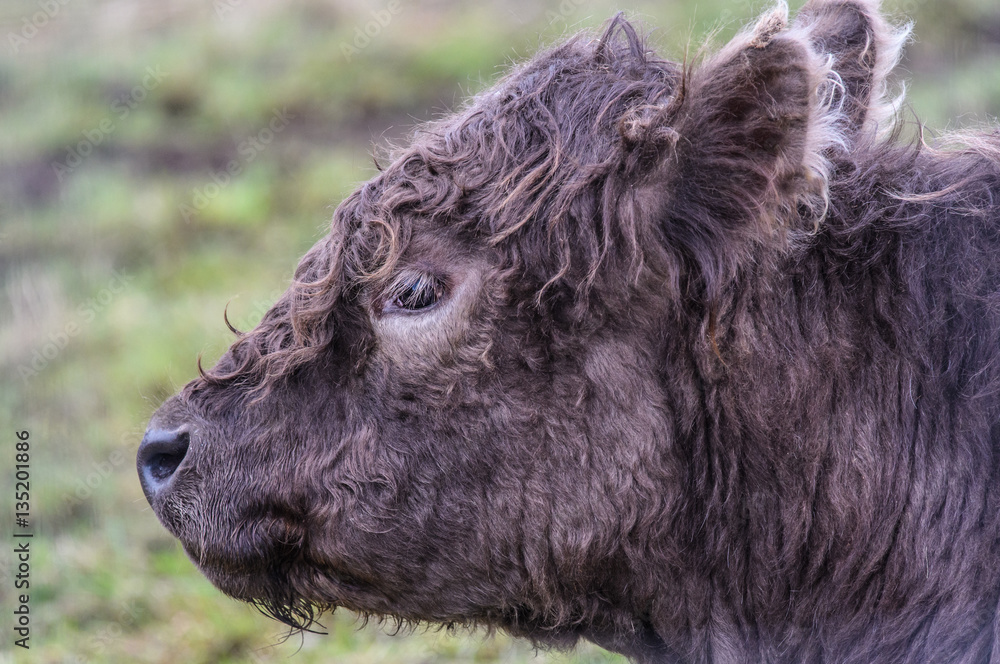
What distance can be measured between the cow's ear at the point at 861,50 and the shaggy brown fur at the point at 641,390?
0.11 metres

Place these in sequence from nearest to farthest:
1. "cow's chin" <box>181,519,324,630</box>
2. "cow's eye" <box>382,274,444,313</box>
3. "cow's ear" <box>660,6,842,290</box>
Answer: "cow's ear" <box>660,6,842,290</box>, "cow's eye" <box>382,274,444,313</box>, "cow's chin" <box>181,519,324,630</box>

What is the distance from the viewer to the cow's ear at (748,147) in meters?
2.60

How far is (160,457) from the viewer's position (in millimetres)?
3285

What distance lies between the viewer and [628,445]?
2900 millimetres

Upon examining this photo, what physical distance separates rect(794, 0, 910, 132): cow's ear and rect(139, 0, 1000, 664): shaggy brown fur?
0.11m

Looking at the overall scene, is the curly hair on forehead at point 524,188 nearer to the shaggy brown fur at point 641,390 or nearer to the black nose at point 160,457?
the shaggy brown fur at point 641,390

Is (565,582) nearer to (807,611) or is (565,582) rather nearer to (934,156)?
(807,611)

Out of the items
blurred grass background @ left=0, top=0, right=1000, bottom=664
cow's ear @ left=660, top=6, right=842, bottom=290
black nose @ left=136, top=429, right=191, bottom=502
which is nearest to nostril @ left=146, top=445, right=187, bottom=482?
black nose @ left=136, top=429, right=191, bottom=502

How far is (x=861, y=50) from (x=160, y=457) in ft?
8.75

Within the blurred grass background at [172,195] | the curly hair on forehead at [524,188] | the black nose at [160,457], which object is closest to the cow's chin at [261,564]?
the black nose at [160,457]

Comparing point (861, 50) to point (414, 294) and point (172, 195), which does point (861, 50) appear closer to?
point (414, 294)

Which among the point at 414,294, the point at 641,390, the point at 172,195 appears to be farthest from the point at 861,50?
the point at 172,195

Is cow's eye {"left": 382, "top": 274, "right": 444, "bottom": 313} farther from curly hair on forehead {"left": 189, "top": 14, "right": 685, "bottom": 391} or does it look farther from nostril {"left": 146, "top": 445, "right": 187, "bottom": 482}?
nostril {"left": 146, "top": 445, "right": 187, "bottom": 482}

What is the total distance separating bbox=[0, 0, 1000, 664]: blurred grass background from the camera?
526 cm
